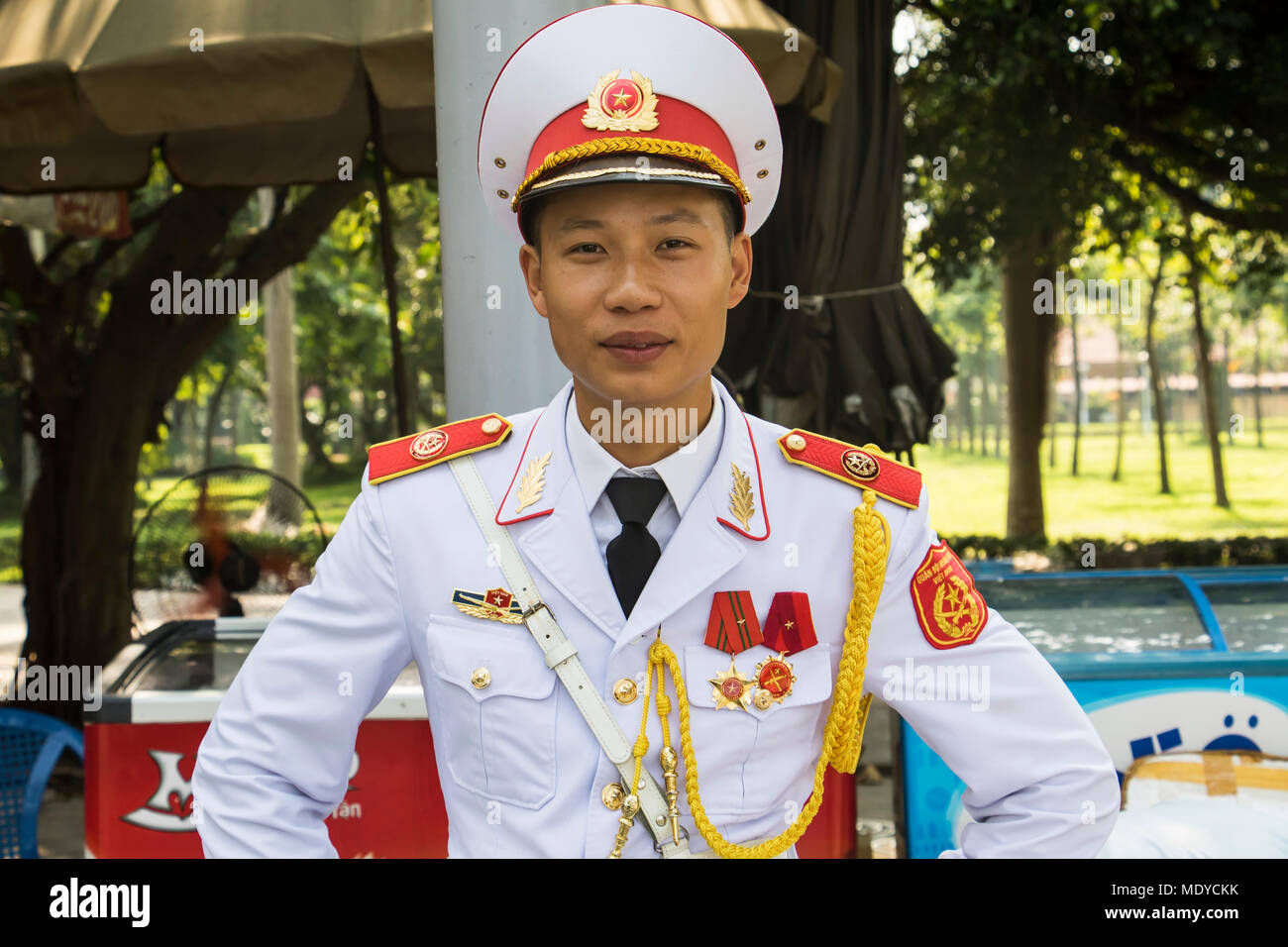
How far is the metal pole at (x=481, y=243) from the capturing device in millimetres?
2410

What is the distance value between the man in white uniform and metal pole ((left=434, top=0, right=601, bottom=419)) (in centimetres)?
76

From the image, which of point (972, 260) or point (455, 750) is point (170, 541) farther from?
point (972, 260)

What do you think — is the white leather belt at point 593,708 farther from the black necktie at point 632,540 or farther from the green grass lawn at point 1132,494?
the green grass lawn at point 1132,494

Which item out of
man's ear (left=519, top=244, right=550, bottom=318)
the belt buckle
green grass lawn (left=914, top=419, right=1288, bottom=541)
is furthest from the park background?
green grass lawn (left=914, top=419, right=1288, bottom=541)

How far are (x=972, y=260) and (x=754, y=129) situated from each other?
861 cm

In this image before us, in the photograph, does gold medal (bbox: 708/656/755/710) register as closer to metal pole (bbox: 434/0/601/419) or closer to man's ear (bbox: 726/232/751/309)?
man's ear (bbox: 726/232/751/309)

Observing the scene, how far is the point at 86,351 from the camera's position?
242 inches

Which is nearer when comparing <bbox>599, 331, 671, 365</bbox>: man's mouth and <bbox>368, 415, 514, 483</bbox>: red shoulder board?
<bbox>599, 331, 671, 365</bbox>: man's mouth

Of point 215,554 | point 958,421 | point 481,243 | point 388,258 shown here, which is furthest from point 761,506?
point 958,421

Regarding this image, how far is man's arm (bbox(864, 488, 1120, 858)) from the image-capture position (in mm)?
1539

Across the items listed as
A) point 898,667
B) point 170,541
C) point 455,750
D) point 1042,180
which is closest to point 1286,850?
point 898,667

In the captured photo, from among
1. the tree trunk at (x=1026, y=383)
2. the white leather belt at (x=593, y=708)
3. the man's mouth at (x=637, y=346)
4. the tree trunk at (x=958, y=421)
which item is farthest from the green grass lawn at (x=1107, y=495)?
the man's mouth at (x=637, y=346)

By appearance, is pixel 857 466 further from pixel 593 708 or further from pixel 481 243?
pixel 481 243

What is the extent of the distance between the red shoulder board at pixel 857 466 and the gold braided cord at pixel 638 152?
0.44 meters
